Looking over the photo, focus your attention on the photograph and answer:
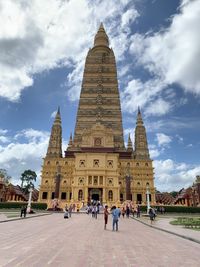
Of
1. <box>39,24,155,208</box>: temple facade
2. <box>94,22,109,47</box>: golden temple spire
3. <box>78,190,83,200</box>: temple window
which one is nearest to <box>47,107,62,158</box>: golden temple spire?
<box>39,24,155,208</box>: temple facade

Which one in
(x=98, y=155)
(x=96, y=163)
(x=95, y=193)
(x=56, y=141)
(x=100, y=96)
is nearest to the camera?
(x=95, y=193)

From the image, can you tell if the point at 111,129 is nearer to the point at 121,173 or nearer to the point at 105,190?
the point at 121,173

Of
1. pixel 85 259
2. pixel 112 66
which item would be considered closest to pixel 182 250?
pixel 85 259

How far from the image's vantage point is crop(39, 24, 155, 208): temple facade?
6100 centimetres

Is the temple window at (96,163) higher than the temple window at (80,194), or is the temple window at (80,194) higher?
the temple window at (96,163)

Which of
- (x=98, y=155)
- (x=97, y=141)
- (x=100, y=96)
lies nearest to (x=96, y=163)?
(x=98, y=155)

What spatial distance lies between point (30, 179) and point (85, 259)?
340ft

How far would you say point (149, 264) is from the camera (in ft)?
22.0

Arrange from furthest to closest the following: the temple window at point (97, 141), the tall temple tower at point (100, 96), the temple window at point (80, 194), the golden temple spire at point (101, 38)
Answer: the golden temple spire at point (101, 38) < the tall temple tower at point (100, 96) < the temple window at point (97, 141) < the temple window at point (80, 194)

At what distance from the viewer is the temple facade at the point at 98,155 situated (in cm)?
6100

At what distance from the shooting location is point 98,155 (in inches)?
2496

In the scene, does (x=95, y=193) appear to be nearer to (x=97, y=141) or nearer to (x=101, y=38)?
(x=97, y=141)


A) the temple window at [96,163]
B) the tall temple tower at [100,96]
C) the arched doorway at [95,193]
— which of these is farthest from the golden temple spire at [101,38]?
the arched doorway at [95,193]

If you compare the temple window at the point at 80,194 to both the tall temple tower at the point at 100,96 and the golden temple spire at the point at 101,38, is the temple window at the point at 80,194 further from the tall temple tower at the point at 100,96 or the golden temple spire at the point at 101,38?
the golden temple spire at the point at 101,38
